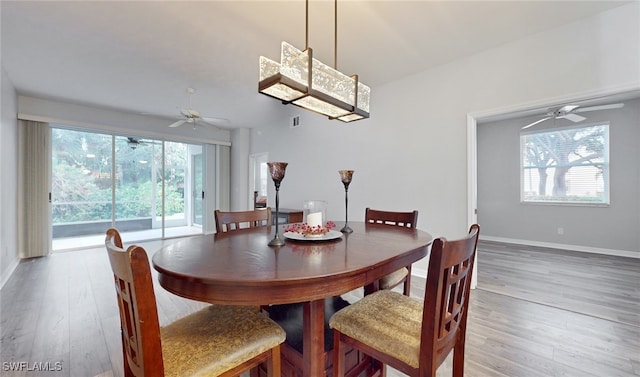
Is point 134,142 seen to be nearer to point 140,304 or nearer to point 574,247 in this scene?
point 140,304

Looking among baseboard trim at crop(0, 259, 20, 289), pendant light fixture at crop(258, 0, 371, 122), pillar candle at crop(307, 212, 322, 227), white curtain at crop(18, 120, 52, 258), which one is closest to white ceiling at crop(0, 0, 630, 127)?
pendant light fixture at crop(258, 0, 371, 122)

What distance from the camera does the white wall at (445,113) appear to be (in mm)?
2178

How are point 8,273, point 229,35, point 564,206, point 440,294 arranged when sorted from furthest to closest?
point 564,206
point 8,273
point 229,35
point 440,294

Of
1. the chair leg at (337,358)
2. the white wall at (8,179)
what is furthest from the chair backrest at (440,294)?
the white wall at (8,179)

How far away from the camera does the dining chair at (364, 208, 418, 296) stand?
1767 millimetres

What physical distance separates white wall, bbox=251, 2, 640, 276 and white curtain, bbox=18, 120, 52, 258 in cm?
435

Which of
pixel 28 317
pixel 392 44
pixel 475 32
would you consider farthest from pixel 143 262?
pixel 475 32

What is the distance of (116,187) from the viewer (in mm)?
5062

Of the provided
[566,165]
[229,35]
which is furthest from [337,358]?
[566,165]

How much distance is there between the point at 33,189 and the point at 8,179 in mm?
891

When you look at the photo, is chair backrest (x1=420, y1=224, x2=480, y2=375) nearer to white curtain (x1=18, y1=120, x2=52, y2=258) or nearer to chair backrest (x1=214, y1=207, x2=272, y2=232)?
chair backrest (x1=214, y1=207, x2=272, y2=232)

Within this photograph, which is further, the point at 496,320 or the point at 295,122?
the point at 295,122

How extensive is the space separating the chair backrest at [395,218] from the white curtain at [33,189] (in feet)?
17.3

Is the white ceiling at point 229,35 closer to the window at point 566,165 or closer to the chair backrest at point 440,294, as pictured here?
the chair backrest at point 440,294
